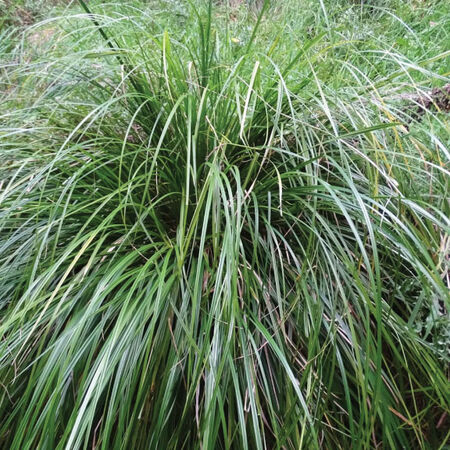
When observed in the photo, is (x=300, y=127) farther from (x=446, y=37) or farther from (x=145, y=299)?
(x=446, y=37)

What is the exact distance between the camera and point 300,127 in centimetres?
152

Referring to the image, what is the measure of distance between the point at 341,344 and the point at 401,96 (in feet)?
2.95

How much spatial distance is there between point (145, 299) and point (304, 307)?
400mm

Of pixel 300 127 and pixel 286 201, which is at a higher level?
pixel 300 127

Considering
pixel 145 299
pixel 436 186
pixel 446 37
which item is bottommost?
pixel 145 299

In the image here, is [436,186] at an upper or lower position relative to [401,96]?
lower

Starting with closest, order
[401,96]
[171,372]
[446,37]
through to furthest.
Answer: [171,372], [401,96], [446,37]

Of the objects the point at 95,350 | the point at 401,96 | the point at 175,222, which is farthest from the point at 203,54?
the point at 95,350

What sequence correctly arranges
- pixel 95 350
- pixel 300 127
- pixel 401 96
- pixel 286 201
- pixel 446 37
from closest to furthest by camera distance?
1. pixel 95 350
2. pixel 286 201
3. pixel 300 127
4. pixel 401 96
5. pixel 446 37

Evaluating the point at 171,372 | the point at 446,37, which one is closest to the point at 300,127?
the point at 171,372

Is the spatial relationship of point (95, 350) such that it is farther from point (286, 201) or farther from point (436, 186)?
point (436, 186)

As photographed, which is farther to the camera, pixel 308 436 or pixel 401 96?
pixel 401 96

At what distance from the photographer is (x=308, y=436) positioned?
3.81 ft

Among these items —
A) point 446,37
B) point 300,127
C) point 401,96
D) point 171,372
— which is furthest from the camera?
point 446,37
